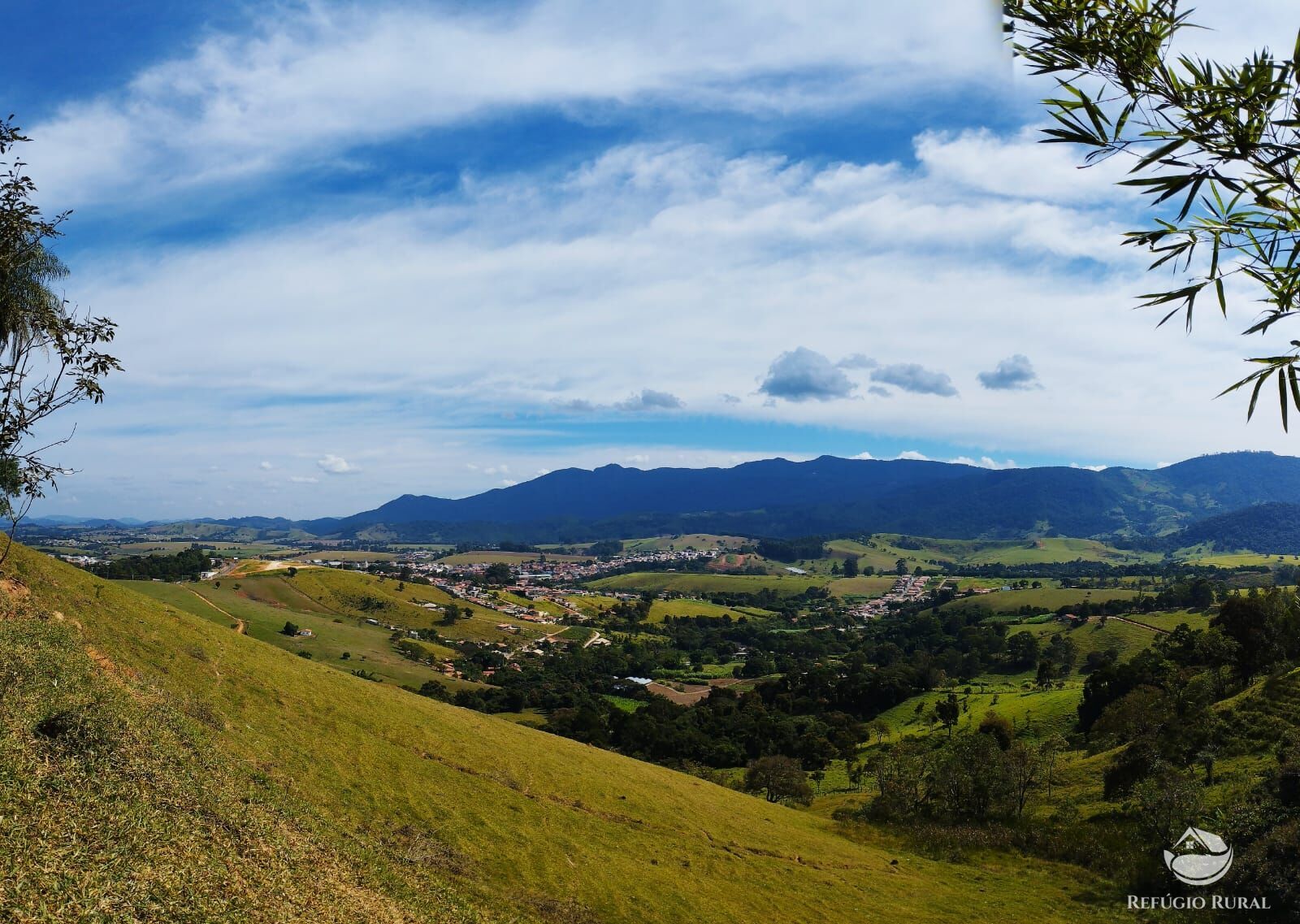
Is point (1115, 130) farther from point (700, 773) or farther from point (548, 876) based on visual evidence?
point (700, 773)

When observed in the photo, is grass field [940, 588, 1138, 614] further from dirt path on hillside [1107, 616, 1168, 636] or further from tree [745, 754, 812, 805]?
tree [745, 754, 812, 805]

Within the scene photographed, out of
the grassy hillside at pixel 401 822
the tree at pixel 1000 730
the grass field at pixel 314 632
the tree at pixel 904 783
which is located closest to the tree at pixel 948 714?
the tree at pixel 1000 730

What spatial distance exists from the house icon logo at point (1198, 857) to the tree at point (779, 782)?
25114mm

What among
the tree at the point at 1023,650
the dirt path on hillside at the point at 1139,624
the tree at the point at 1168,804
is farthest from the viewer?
the tree at the point at 1023,650

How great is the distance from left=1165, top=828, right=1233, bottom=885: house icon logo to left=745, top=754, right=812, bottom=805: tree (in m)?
25.1

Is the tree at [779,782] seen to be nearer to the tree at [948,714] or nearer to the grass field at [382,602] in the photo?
the tree at [948,714]

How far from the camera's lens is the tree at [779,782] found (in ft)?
160

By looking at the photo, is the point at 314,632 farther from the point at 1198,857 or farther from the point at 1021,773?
the point at 1198,857

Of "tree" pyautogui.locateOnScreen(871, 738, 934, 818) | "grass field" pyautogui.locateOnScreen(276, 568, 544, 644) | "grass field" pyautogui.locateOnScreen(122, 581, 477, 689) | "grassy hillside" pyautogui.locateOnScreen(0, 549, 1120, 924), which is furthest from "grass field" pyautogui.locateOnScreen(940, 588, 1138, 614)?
"grassy hillside" pyautogui.locateOnScreen(0, 549, 1120, 924)

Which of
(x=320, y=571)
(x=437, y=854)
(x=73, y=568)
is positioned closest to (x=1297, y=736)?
(x=437, y=854)

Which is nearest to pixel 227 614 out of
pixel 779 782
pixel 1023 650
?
pixel 779 782

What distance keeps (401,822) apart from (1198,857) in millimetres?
29567

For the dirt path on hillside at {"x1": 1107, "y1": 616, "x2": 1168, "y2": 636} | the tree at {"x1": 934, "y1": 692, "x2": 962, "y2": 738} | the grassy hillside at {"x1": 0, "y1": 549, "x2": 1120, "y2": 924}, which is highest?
the grassy hillside at {"x1": 0, "y1": 549, "x2": 1120, "y2": 924}

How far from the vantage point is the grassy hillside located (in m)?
9.55
